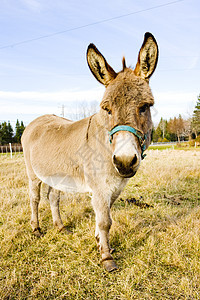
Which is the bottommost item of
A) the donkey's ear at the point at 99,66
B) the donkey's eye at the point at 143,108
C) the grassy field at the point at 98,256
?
the grassy field at the point at 98,256

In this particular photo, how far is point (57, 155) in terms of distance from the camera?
3197mm

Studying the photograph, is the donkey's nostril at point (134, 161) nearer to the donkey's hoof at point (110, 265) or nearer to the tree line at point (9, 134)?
the donkey's hoof at point (110, 265)

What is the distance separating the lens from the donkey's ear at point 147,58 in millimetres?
2085

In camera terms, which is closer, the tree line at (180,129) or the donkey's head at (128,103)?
the donkey's head at (128,103)

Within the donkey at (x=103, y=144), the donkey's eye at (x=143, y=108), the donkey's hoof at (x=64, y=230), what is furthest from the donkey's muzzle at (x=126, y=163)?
the donkey's hoof at (x=64, y=230)

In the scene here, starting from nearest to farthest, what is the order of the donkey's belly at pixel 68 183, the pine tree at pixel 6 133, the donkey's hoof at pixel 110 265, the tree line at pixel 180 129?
the donkey's hoof at pixel 110 265 < the donkey's belly at pixel 68 183 < the tree line at pixel 180 129 < the pine tree at pixel 6 133

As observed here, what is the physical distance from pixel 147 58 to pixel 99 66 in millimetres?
594

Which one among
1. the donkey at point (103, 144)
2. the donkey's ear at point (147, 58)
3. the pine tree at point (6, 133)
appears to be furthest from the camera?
the pine tree at point (6, 133)

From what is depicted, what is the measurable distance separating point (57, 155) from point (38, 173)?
0.60 metres

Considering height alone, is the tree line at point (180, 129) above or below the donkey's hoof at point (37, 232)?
above

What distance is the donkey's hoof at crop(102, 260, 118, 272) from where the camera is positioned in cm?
244

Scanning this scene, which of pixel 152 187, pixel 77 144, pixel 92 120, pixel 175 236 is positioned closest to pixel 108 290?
pixel 175 236

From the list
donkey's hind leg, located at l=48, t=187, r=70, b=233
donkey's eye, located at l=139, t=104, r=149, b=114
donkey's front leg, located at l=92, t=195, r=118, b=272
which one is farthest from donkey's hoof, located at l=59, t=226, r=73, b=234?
donkey's eye, located at l=139, t=104, r=149, b=114

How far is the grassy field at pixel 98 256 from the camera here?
2.14 metres
